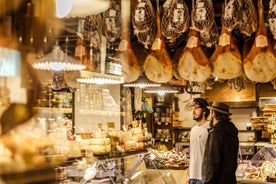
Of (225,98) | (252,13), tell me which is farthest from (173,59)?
(225,98)

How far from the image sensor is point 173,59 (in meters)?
4.70

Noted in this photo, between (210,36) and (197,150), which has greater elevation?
(210,36)

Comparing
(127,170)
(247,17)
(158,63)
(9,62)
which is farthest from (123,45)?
(9,62)

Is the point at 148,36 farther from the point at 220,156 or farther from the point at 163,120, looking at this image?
the point at 163,120

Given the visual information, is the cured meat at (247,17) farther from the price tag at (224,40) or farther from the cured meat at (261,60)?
the price tag at (224,40)

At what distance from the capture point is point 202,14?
13.1 feet

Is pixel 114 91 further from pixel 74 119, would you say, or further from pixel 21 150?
pixel 21 150

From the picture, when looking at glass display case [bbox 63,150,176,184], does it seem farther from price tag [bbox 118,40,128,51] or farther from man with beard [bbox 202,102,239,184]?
price tag [bbox 118,40,128,51]

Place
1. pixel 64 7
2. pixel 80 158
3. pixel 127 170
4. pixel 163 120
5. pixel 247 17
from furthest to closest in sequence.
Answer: pixel 163 120 → pixel 127 170 → pixel 247 17 → pixel 80 158 → pixel 64 7

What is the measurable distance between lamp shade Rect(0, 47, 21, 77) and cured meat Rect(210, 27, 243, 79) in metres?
3.57

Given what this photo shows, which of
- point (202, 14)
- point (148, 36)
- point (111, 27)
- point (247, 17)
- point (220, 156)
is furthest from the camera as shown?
point (220, 156)

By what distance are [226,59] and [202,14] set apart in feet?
1.84

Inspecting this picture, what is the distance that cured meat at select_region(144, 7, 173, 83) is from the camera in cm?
446

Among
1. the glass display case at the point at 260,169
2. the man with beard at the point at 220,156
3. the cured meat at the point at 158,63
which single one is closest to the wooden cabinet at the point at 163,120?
the glass display case at the point at 260,169
